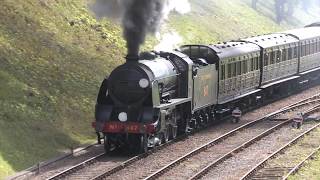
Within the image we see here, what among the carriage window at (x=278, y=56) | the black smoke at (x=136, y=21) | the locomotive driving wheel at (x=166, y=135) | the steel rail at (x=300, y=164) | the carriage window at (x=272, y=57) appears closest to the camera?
the steel rail at (x=300, y=164)

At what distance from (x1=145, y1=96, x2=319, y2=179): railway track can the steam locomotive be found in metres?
1.50

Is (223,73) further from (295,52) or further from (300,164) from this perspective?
(295,52)

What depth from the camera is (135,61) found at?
782 inches

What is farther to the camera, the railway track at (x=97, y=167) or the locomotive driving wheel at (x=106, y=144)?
the locomotive driving wheel at (x=106, y=144)

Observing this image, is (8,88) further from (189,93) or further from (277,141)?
(277,141)

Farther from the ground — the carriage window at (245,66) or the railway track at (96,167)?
the carriage window at (245,66)

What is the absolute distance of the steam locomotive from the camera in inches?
777

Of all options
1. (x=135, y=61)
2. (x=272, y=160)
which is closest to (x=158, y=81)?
(x=135, y=61)

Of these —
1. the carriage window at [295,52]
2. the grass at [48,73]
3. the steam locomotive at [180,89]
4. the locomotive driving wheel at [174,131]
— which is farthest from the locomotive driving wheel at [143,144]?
the carriage window at [295,52]

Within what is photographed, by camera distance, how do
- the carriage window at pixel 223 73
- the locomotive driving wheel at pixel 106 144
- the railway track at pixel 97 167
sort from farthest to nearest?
the carriage window at pixel 223 73, the locomotive driving wheel at pixel 106 144, the railway track at pixel 97 167

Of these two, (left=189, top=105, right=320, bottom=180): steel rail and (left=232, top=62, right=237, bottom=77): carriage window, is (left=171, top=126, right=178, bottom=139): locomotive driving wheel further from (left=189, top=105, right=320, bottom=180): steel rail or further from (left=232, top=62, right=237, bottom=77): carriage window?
(left=232, top=62, right=237, bottom=77): carriage window

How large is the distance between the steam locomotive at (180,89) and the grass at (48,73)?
2.72 m

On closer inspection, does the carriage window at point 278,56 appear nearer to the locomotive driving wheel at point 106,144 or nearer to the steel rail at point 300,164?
the steel rail at point 300,164

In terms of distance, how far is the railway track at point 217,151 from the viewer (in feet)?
57.9
